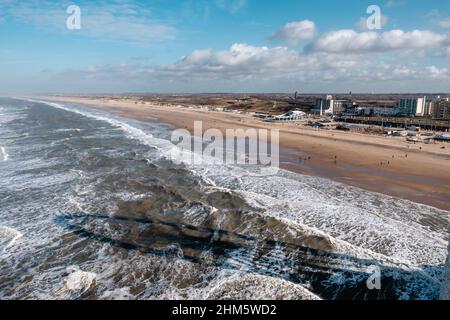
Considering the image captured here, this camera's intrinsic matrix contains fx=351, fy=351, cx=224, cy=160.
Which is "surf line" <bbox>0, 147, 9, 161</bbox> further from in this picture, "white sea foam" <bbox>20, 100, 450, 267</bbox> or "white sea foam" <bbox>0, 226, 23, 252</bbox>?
"white sea foam" <bbox>20, 100, 450, 267</bbox>

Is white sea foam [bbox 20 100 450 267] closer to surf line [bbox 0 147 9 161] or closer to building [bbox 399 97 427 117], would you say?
surf line [bbox 0 147 9 161]

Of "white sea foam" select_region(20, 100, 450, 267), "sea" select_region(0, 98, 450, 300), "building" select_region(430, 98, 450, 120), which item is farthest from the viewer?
"building" select_region(430, 98, 450, 120)

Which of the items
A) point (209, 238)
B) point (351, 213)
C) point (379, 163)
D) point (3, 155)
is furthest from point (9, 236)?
point (379, 163)

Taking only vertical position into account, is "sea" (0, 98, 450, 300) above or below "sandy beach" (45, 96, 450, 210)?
below

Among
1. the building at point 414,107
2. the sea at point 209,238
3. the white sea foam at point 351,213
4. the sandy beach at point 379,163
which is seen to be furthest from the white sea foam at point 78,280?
the building at point 414,107

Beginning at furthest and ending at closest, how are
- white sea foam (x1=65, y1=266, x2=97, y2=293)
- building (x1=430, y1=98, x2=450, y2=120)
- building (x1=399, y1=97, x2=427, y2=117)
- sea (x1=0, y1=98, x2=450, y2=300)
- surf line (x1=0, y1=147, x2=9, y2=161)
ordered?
1. building (x1=399, y1=97, x2=427, y2=117)
2. building (x1=430, y1=98, x2=450, y2=120)
3. surf line (x1=0, y1=147, x2=9, y2=161)
4. sea (x1=0, y1=98, x2=450, y2=300)
5. white sea foam (x1=65, y1=266, x2=97, y2=293)

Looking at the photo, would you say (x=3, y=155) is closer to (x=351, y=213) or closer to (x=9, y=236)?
(x=9, y=236)

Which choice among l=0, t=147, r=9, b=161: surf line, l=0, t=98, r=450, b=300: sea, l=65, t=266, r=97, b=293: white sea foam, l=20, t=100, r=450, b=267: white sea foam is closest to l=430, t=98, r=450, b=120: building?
l=20, t=100, r=450, b=267: white sea foam

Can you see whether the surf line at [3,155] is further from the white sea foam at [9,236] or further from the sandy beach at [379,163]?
the sandy beach at [379,163]

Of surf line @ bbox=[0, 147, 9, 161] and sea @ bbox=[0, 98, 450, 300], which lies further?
surf line @ bbox=[0, 147, 9, 161]

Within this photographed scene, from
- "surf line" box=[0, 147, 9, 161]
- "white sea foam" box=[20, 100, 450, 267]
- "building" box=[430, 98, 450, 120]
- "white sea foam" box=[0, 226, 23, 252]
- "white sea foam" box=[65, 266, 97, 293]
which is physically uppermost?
"building" box=[430, 98, 450, 120]
